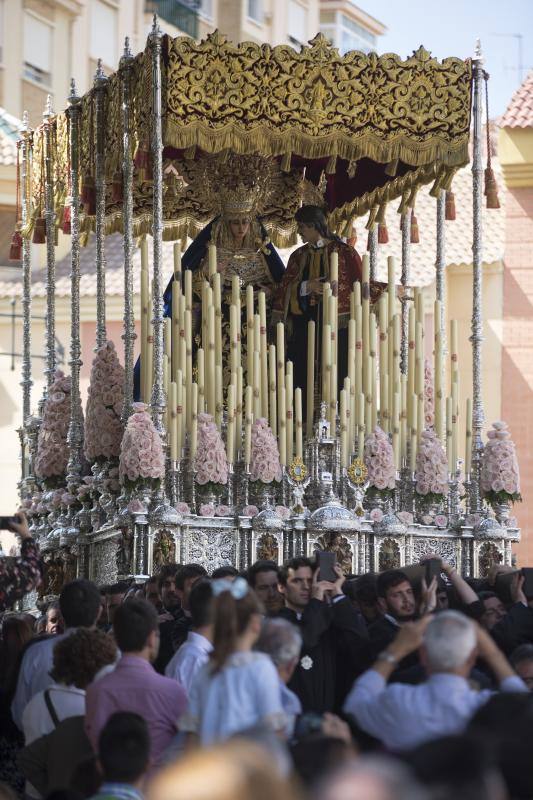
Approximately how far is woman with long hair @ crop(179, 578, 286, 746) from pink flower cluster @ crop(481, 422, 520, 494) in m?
8.41

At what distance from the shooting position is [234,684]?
19.1ft

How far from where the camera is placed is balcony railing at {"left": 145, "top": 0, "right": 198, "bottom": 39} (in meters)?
35.2

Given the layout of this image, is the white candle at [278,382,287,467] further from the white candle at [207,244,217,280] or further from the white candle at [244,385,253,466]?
the white candle at [207,244,217,280]

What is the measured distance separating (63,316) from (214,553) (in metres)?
14.0

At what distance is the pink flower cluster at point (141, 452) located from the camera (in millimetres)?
13219

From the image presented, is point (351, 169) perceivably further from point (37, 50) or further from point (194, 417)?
point (37, 50)

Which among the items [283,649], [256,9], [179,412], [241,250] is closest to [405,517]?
[179,412]

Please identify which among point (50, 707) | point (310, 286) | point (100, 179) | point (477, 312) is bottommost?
point (50, 707)

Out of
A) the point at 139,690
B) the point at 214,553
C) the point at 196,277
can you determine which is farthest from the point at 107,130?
the point at 139,690

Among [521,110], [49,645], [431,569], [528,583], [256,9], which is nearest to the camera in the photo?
[49,645]

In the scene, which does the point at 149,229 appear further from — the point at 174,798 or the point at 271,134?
the point at 174,798

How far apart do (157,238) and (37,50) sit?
1849 cm

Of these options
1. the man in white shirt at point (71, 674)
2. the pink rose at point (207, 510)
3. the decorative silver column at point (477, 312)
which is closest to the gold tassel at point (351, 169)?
the decorative silver column at point (477, 312)

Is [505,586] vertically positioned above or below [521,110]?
below
